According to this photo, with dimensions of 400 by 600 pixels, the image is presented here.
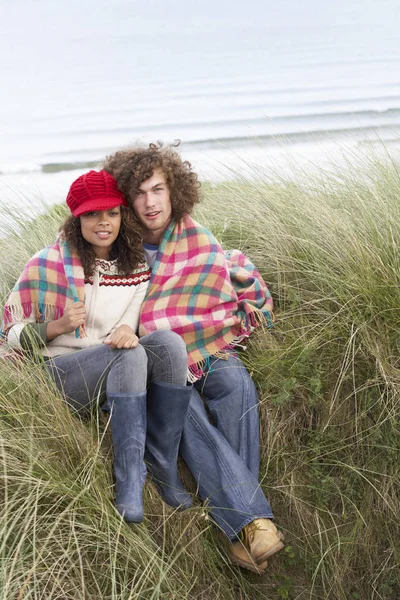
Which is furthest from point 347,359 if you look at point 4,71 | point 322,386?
point 4,71

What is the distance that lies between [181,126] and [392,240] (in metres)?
11.3

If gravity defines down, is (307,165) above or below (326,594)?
above

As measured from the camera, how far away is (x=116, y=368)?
3.15 m

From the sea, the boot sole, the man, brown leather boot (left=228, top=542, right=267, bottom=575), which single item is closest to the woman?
the man

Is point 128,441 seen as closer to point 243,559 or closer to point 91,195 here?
point 243,559

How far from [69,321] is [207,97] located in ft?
50.9

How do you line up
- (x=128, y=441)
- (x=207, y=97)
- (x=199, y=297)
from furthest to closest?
(x=207, y=97) → (x=199, y=297) → (x=128, y=441)

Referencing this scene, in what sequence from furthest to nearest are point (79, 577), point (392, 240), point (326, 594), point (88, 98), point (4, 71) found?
point (4, 71) → point (88, 98) → point (392, 240) → point (326, 594) → point (79, 577)

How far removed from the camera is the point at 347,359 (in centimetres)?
351

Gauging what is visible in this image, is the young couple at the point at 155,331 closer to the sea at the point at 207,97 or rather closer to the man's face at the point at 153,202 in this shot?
the man's face at the point at 153,202

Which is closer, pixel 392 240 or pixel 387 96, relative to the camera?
pixel 392 240

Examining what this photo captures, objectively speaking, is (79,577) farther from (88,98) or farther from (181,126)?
(88,98)

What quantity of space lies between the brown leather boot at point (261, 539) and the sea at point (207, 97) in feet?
6.17

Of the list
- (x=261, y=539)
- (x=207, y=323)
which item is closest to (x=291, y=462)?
(x=261, y=539)
